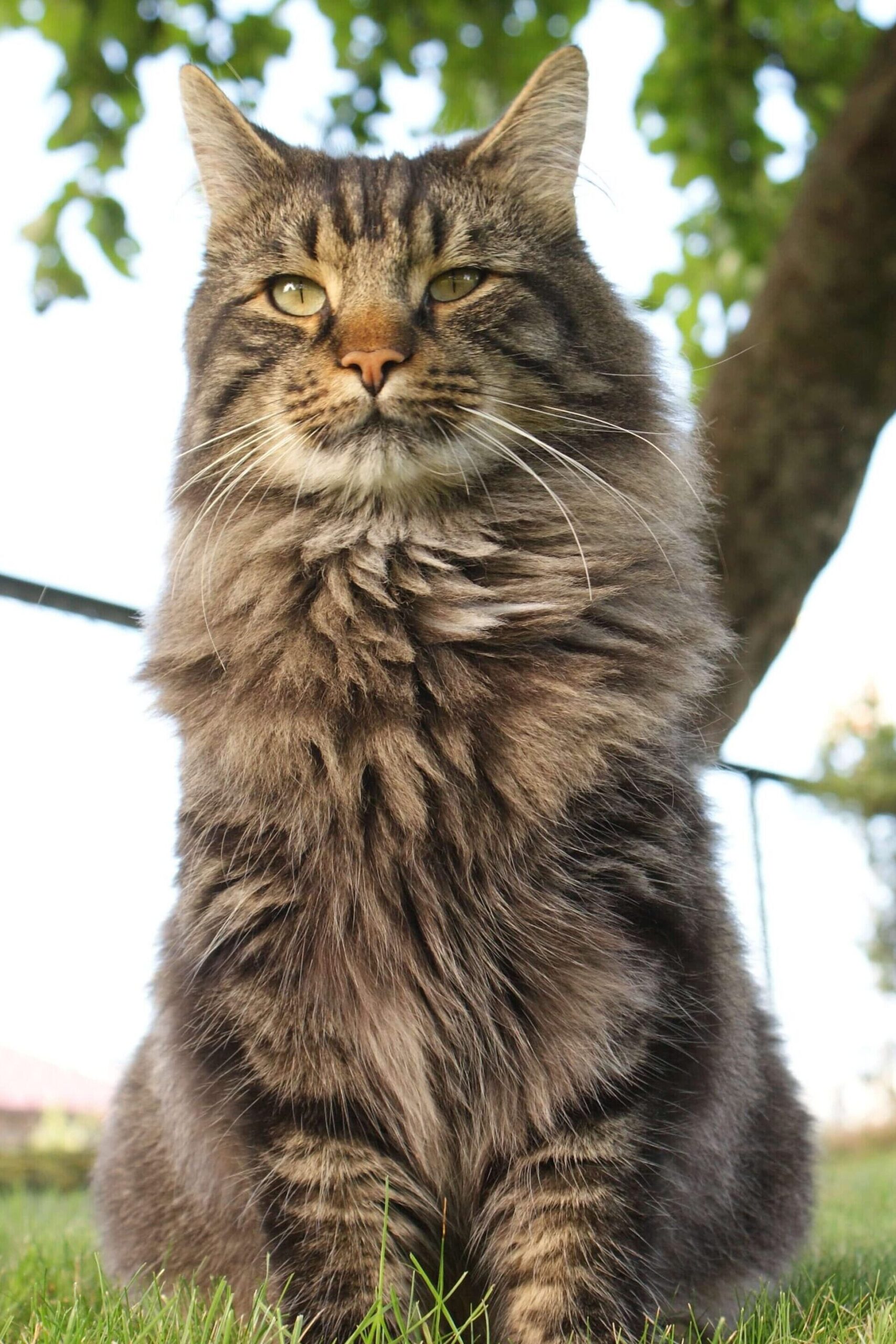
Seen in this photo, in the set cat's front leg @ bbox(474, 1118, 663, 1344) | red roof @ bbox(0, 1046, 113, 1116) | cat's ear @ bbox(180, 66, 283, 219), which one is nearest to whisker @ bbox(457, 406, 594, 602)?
cat's ear @ bbox(180, 66, 283, 219)

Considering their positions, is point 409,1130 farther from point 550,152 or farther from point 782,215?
point 782,215

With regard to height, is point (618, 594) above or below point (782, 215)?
below

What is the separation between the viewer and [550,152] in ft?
6.85

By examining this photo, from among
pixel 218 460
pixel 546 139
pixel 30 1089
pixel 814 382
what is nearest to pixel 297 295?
pixel 218 460

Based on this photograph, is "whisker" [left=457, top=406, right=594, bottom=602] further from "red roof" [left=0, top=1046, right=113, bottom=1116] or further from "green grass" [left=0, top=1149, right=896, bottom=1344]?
"red roof" [left=0, top=1046, right=113, bottom=1116]

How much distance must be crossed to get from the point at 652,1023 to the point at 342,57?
3.90 m

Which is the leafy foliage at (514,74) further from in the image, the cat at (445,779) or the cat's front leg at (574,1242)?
the cat's front leg at (574,1242)

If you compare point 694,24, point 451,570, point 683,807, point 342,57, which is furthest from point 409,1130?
point 694,24

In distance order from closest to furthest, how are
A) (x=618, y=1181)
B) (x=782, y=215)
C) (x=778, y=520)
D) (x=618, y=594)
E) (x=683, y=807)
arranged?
(x=618, y=1181)
(x=683, y=807)
(x=618, y=594)
(x=778, y=520)
(x=782, y=215)

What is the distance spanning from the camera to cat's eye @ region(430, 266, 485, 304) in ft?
Answer: 6.25

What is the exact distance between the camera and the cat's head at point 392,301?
177 centimetres

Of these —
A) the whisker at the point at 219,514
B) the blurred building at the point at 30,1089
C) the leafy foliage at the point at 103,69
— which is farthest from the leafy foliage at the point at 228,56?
the blurred building at the point at 30,1089

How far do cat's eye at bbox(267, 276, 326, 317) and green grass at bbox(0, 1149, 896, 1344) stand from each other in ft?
4.79

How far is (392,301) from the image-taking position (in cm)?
182
